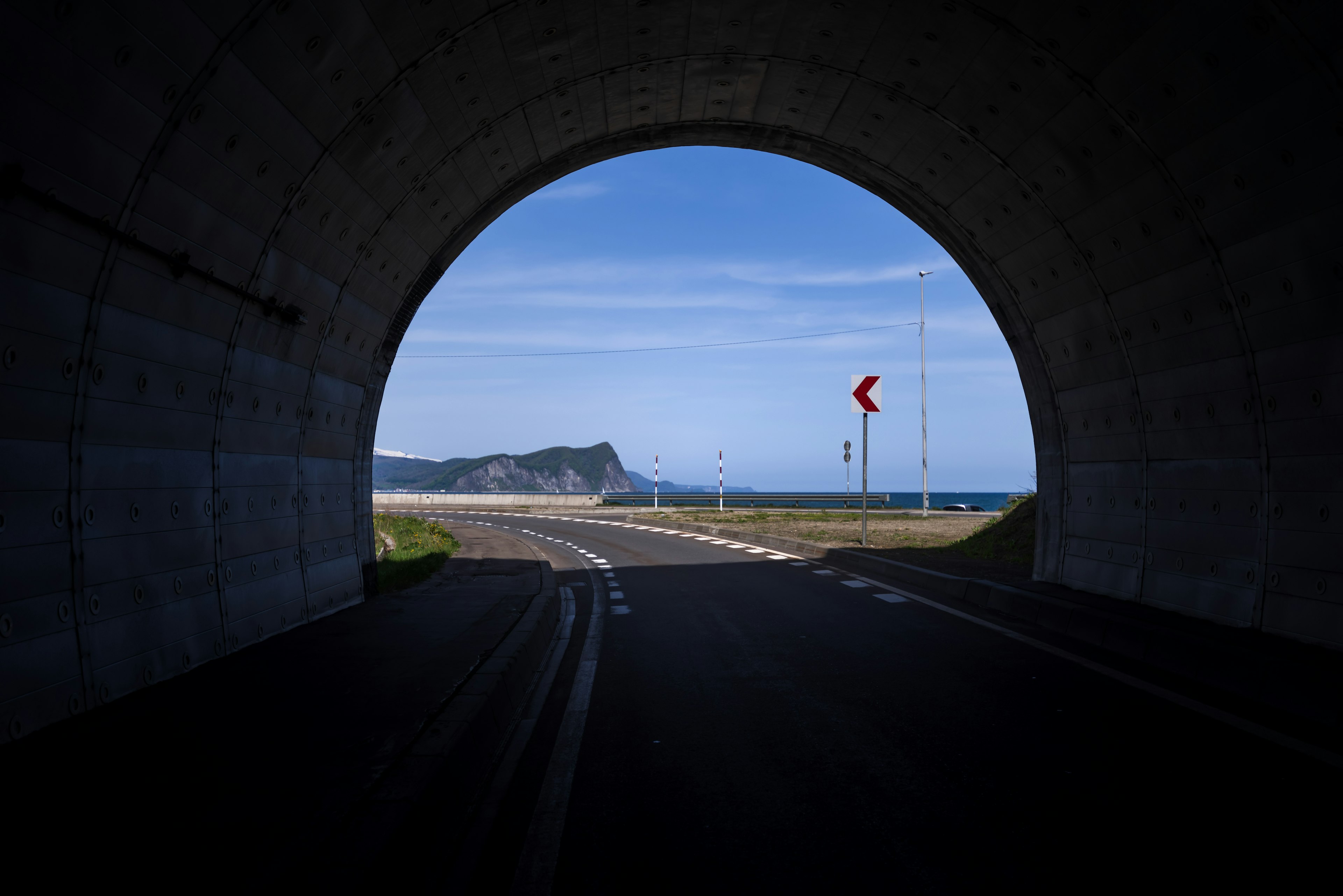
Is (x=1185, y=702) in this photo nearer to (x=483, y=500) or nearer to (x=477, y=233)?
(x=477, y=233)

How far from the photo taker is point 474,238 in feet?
38.0

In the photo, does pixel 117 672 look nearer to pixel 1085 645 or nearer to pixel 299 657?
pixel 299 657

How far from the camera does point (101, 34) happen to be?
4645mm

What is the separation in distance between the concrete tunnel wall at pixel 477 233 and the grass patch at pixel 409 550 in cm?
206

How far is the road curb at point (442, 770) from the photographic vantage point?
3.42 metres

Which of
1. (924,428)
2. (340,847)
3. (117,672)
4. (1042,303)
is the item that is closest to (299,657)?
→ (117,672)

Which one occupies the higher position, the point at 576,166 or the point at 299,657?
the point at 576,166

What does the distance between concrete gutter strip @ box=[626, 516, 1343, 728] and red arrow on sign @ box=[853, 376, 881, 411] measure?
315 inches

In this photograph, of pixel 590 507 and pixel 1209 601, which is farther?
pixel 590 507

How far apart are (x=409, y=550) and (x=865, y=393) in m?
11.0

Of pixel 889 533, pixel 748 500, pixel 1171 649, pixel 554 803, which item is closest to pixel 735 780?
pixel 554 803

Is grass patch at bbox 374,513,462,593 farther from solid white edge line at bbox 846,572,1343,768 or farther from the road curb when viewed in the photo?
solid white edge line at bbox 846,572,1343,768

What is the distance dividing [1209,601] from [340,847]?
8.16m

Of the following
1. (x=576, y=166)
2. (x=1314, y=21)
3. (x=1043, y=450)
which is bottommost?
(x=1043, y=450)
